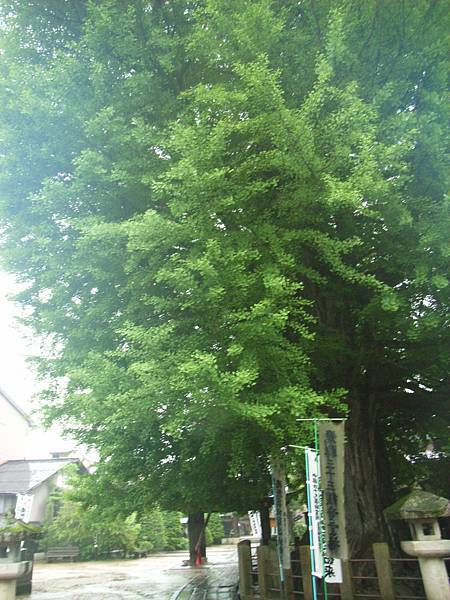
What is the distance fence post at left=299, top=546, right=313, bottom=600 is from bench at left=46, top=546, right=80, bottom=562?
20.9 m

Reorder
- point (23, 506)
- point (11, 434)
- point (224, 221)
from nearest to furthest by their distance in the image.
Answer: point (224, 221), point (23, 506), point (11, 434)

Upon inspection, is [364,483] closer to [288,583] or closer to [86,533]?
[288,583]

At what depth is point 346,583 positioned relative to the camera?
7344 mm

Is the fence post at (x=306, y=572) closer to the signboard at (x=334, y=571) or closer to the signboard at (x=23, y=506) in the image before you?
the signboard at (x=334, y=571)

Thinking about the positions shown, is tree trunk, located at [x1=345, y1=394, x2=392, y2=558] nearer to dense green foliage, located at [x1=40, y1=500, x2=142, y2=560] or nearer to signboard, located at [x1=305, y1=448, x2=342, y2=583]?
signboard, located at [x1=305, y1=448, x2=342, y2=583]

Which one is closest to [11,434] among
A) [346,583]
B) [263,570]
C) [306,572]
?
[263,570]

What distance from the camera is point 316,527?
6215 mm

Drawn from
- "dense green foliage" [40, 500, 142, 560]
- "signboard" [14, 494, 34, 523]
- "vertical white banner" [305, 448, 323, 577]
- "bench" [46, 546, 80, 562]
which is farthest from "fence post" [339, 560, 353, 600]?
"bench" [46, 546, 80, 562]

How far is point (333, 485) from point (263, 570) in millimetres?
3784

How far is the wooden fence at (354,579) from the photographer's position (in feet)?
23.7

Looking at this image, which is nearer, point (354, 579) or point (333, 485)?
point (333, 485)

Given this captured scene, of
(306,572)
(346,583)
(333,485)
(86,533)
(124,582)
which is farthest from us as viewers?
(86,533)

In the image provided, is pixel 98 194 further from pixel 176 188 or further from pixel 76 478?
pixel 76 478

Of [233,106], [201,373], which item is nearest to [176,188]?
[233,106]
